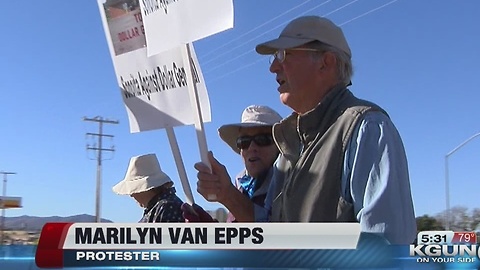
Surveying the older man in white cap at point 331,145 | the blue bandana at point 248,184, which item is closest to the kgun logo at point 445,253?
the older man in white cap at point 331,145

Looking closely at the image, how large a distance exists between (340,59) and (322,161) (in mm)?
396

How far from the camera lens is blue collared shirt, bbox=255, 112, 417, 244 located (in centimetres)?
167

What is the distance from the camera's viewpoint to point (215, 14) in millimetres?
2189

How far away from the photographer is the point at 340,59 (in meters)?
2.10

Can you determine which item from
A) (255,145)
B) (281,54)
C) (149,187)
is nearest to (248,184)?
(255,145)

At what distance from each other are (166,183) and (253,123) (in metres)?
1.04

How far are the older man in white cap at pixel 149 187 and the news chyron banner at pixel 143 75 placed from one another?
3.57 feet

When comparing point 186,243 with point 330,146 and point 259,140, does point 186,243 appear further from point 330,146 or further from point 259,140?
point 259,140

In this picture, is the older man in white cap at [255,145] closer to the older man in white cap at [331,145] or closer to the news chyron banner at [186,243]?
the older man in white cap at [331,145]

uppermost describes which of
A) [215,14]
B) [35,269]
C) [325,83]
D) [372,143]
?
[215,14]

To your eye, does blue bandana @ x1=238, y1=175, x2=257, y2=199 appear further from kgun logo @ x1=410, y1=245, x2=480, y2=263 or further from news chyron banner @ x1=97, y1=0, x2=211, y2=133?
kgun logo @ x1=410, y1=245, x2=480, y2=263

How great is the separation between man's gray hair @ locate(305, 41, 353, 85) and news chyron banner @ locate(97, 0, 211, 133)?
0.61 metres

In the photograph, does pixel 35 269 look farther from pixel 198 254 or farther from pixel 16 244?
pixel 198 254

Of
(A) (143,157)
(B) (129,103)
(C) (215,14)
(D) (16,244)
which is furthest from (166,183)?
(D) (16,244)
